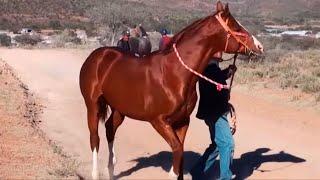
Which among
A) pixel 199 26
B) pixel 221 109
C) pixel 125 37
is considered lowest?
pixel 125 37

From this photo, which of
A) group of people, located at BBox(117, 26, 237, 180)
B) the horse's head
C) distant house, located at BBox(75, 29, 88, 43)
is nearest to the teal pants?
group of people, located at BBox(117, 26, 237, 180)

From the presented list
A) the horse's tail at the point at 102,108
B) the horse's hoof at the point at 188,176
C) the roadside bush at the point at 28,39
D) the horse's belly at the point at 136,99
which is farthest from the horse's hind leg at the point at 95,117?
the roadside bush at the point at 28,39

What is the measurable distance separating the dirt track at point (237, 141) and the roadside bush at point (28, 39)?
3683cm

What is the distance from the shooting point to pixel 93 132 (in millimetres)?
9047

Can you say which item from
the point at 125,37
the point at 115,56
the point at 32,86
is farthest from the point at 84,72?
the point at 32,86

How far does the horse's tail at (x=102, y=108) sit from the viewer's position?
8883 millimetres

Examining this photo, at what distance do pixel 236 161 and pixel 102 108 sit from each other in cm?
269

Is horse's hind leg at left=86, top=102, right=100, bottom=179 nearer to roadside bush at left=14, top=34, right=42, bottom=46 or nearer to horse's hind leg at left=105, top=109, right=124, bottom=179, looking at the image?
horse's hind leg at left=105, top=109, right=124, bottom=179

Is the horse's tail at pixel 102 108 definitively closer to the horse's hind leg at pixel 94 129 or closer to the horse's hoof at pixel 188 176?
the horse's hind leg at pixel 94 129

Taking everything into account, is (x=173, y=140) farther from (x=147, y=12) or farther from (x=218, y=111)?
(x=147, y=12)

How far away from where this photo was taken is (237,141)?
12320 mm

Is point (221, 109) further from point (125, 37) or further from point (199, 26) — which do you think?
point (125, 37)

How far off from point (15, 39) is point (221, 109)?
50379mm

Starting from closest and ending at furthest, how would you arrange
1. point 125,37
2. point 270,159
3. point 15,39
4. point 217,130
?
point 217,130, point 270,159, point 125,37, point 15,39
